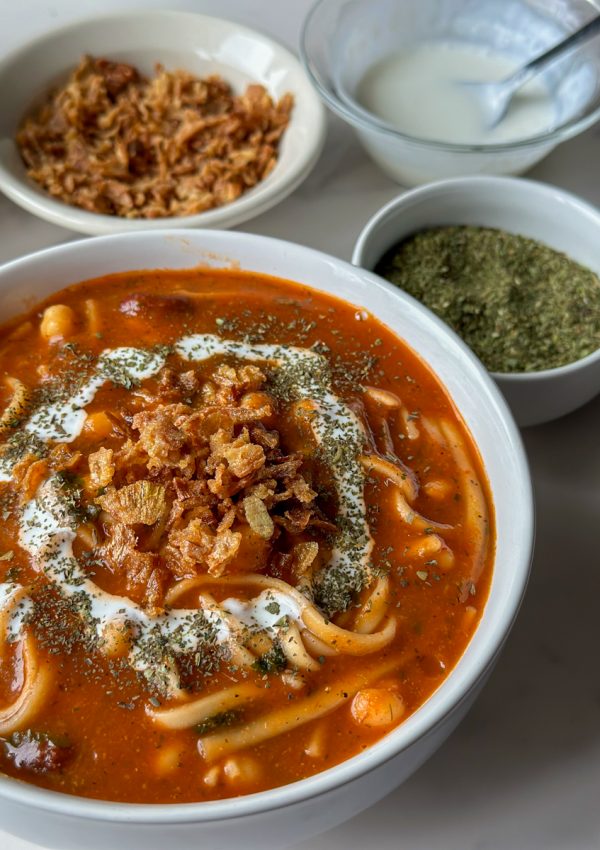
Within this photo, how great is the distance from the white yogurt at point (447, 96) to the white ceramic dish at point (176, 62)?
0.40 m

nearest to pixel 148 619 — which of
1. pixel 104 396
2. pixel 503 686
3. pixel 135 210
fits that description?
pixel 104 396

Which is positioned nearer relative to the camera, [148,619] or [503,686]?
[148,619]

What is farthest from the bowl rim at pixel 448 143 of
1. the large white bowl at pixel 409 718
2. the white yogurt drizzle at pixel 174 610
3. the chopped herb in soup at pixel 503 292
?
the white yogurt drizzle at pixel 174 610

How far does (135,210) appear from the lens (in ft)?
14.1

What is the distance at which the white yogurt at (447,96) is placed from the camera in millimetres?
4652

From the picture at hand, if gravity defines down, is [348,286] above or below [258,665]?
above

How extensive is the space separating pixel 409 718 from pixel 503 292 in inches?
81.1

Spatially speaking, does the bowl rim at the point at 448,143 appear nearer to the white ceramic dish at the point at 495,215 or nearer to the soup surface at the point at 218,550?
the white ceramic dish at the point at 495,215

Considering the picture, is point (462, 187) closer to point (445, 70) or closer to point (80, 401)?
point (445, 70)

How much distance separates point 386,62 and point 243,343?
2.30 metres

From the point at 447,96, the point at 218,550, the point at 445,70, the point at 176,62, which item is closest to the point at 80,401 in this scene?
the point at 218,550

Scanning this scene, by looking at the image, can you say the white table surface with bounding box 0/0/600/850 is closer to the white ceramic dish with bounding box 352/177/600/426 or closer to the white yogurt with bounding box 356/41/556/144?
the white ceramic dish with bounding box 352/177/600/426

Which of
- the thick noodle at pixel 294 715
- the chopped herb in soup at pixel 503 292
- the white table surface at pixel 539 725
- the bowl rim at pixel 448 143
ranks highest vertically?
the bowl rim at pixel 448 143

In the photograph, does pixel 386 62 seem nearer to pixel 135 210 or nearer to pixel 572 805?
pixel 135 210
